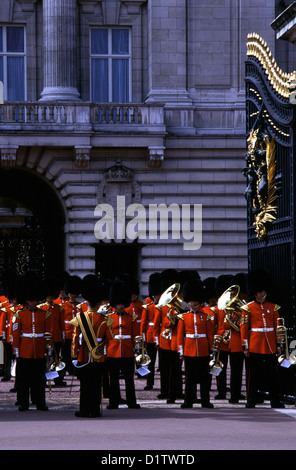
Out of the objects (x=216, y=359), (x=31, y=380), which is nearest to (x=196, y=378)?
(x=216, y=359)

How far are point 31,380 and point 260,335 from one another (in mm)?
2409

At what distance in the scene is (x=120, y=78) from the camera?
2609 centimetres

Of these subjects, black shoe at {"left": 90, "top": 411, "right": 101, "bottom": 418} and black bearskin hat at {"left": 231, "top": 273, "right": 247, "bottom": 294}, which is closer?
black shoe at {"left": 90, "top": 411, "right": 101, "bottom": 418}

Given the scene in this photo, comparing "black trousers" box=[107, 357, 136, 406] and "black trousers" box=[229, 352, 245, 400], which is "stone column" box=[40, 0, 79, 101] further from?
"black trousers" box=[107, 357, 136, 406]

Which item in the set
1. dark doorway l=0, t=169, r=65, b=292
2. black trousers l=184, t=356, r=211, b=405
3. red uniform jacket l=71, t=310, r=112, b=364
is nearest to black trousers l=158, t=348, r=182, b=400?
black trousers l=184, t=356, r=211, b=405

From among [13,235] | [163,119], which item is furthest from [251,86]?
[13,235]

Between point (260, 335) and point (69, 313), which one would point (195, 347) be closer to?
point (260, 335)

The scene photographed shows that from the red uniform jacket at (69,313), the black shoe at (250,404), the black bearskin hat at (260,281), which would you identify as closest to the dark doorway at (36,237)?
the red uniform jacket at (69,313)

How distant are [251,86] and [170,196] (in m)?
11.7

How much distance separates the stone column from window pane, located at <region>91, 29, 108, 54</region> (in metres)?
0.88

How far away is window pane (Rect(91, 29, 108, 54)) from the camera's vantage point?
26.0 m

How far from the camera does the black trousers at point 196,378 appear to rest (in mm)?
11930

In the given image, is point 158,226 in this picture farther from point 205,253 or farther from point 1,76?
point 1,76

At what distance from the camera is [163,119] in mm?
24594
